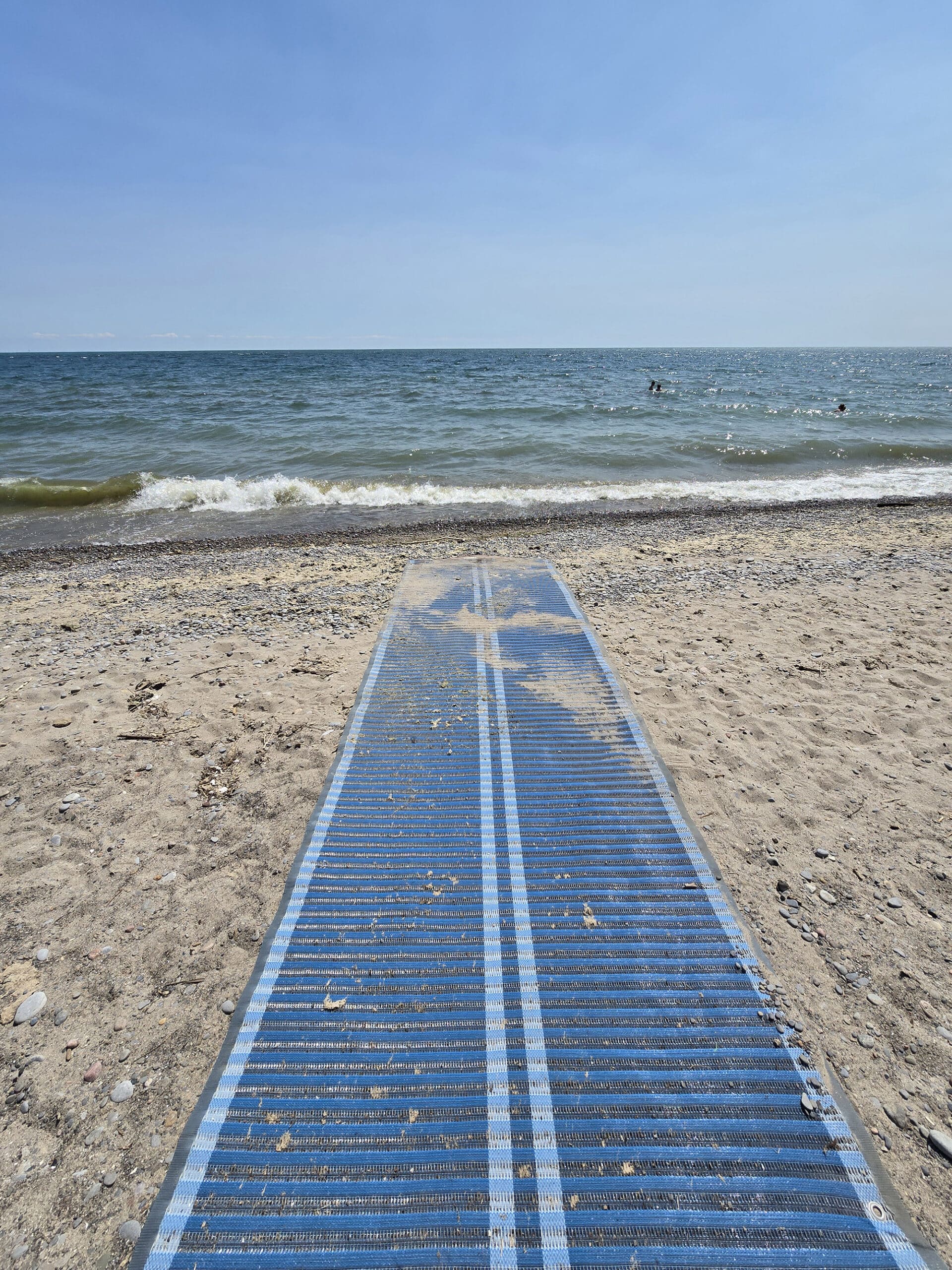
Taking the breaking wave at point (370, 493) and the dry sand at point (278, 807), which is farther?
the breaking wave at point (370, 493)

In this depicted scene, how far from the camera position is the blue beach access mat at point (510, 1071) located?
1.90 m

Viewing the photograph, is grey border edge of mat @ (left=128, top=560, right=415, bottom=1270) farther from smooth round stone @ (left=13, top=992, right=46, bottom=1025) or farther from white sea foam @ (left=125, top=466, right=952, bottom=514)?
white sea foam @ (left=125, top=466, right=952, bottom=514)

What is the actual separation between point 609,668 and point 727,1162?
3.39 metres

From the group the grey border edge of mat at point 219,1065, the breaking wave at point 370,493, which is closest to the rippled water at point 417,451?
the breaking wave at point 370,493

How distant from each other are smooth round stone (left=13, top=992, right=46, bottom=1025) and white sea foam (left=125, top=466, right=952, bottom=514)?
10.2 metres

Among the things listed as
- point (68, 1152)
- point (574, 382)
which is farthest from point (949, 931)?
point (574, 382)

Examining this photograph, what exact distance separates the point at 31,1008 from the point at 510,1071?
84.9 inches

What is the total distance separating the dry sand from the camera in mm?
2262

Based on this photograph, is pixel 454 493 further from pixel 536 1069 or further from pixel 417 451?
pixel 536 1069

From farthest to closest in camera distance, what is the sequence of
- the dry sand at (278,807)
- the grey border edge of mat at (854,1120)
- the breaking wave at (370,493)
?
the breaking wave at (370,493) < the dry sand at (278,807) < the grey border edge of mat at (854,1120)

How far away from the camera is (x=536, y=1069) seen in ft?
7.60

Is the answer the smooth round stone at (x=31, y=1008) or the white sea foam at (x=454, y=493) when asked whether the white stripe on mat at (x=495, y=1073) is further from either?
the white sea foam at (x=454, y=493)

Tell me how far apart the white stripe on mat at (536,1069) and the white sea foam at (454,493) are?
9.21 meters

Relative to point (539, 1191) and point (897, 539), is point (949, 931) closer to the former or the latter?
point (539, 1191)
